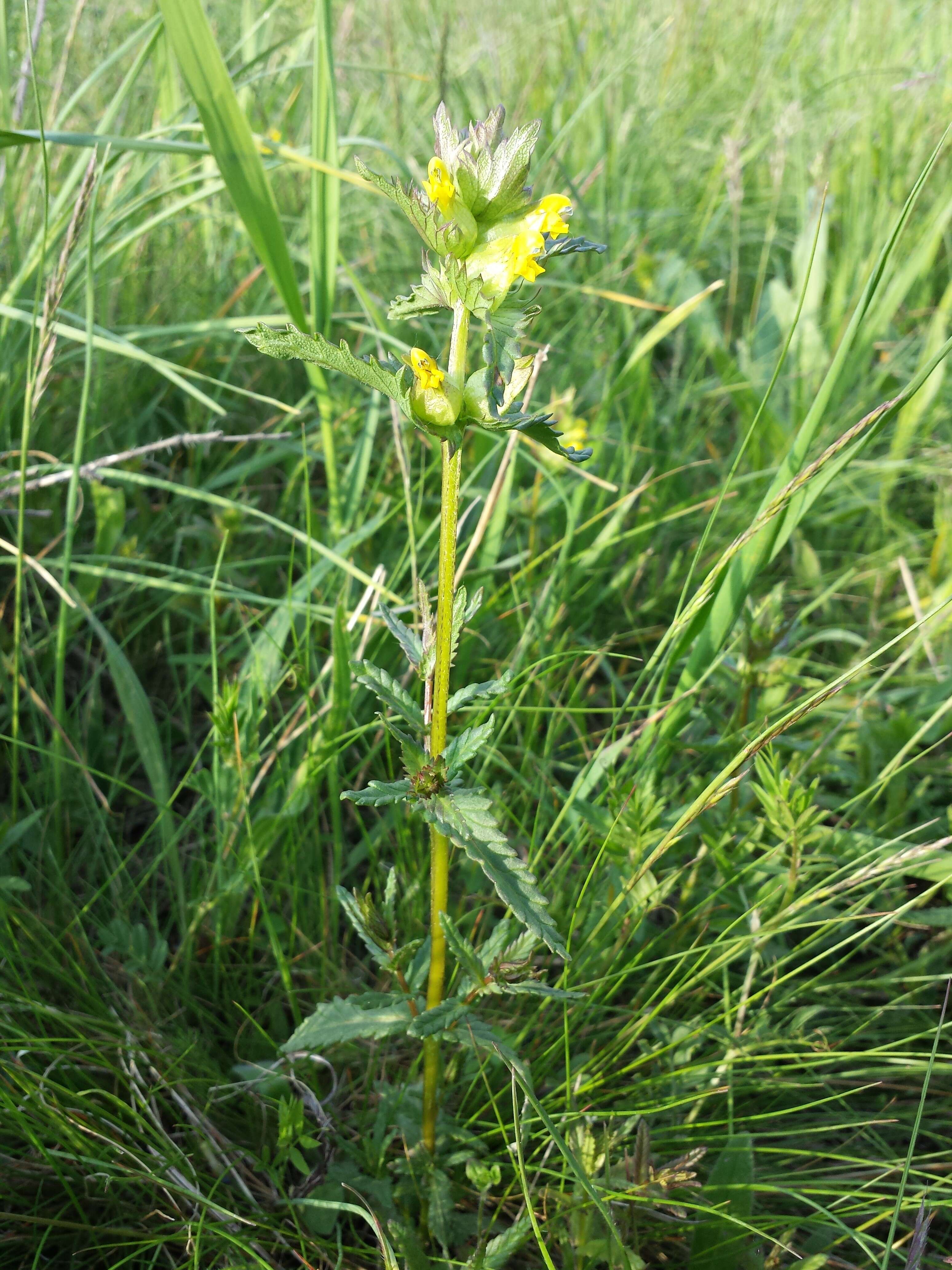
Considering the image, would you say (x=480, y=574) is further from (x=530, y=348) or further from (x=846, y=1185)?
(x=846, y=1185)

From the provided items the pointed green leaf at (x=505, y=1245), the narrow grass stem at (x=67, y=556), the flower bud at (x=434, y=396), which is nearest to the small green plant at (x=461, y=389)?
the flower bud at (x=434, y=396)

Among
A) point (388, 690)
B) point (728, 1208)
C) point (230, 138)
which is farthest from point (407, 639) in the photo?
point (230, 138)

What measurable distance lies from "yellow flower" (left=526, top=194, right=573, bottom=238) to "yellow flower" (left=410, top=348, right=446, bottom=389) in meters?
0.15

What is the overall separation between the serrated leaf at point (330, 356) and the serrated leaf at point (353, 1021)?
0.64 m

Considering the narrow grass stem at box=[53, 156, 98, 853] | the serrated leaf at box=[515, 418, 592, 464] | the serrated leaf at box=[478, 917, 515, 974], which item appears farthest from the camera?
the narrow grass stem at box=[53, 156, 98, 853]

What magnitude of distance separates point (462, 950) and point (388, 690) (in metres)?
0.28

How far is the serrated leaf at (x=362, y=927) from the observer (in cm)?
98

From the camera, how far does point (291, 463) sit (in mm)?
1943

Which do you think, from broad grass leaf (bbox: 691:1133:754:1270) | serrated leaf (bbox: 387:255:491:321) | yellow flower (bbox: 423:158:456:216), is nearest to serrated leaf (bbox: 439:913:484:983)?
broad grass leaf (bbox: 691:1133:754:1270)

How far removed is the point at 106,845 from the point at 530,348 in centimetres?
141

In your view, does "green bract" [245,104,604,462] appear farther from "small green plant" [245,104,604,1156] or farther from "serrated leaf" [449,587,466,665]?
"serrated leaf" [449,587,466,665]

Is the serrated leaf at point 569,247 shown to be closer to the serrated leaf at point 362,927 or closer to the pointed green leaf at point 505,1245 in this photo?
the serrated leaf at point 362,927

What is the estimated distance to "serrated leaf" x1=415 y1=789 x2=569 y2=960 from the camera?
821 mm

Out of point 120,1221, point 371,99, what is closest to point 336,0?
point 371,99
